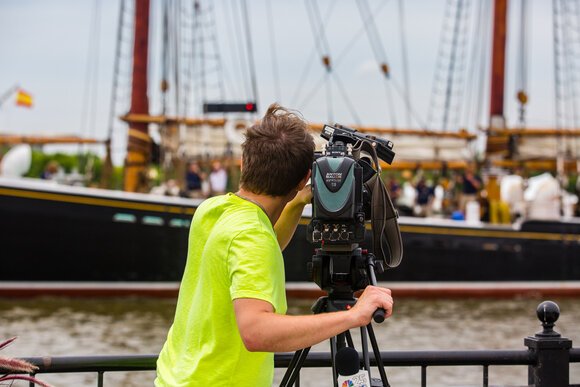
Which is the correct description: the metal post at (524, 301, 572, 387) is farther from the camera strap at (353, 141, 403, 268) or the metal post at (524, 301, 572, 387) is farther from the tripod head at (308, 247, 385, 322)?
the tripod head at (308, 247, 385, 322)

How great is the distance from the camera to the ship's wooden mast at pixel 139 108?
2305cm

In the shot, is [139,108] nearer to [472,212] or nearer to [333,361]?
[472,212]

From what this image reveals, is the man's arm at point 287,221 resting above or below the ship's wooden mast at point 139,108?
below

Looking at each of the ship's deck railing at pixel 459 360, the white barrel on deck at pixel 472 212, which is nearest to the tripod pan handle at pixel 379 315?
the ship's deck railing at pixel 459 360

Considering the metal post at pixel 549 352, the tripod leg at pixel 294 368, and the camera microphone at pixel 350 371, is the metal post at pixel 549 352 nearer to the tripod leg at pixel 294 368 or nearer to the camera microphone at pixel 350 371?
the tripod leg at pixel 294 368

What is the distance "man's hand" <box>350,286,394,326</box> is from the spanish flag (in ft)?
102

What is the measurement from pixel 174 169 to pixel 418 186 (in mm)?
5602

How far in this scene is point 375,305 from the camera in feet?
8.33

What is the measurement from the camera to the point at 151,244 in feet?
68.9

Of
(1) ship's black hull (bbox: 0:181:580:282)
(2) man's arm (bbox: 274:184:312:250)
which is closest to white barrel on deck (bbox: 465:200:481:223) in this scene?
(1) ship's black hull (bbox: 0:181:580:282)

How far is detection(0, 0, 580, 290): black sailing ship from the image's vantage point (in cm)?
2016

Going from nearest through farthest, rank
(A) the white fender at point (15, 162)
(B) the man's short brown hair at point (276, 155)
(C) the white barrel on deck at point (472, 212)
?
(B) the man's short brown hair at point (276, 155), (A) the white fender at point (15, 162), (C) the white barrel on deck at point (472, 212)

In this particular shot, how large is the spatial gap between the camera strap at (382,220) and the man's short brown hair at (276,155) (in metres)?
0.29

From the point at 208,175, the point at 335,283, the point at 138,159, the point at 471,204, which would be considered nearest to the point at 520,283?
the point at 471,204
